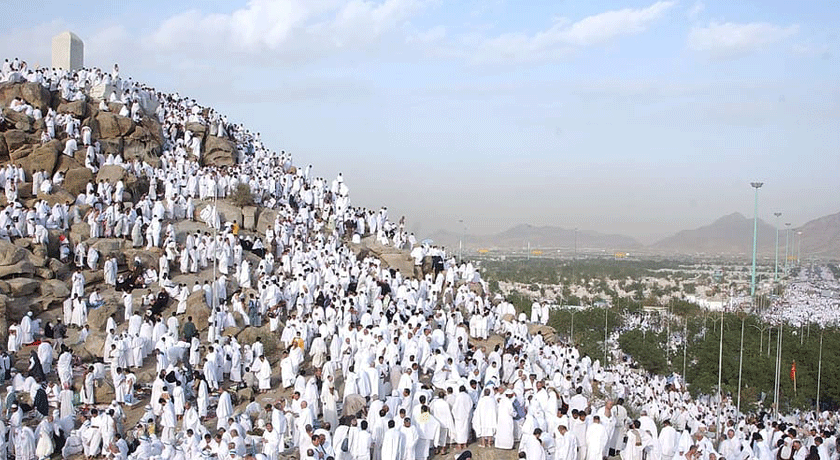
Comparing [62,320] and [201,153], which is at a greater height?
[201,153]

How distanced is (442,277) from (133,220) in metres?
9.16

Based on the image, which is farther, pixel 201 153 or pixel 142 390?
pixel 201 153

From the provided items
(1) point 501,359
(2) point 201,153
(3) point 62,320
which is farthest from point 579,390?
(2) point 201,153

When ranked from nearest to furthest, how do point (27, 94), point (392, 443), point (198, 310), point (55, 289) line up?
point (392, 443)
point (198, 310)
point (55, 289)
point (27, 94)

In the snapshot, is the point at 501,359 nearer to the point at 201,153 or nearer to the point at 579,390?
the point at 579,390

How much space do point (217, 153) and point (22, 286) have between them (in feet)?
39.7

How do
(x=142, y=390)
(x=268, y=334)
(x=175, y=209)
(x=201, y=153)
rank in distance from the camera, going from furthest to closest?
1. (x=201, y=153)
2. (x=175, y=209)
3. (x=268, y=334)
4. (x=142, y=390)

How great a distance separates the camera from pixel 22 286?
18.8 meters

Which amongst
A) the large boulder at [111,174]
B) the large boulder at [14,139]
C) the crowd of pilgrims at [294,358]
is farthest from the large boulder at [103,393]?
the large boulder at [14,139]

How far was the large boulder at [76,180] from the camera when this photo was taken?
24328 mm

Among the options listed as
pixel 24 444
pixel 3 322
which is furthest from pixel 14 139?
pixel 24 444

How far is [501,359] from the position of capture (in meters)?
16.5

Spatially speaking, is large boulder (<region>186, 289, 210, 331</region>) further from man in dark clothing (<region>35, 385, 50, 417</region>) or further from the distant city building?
the distant city building

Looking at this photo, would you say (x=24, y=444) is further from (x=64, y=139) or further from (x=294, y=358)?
(x=64, y=139)
